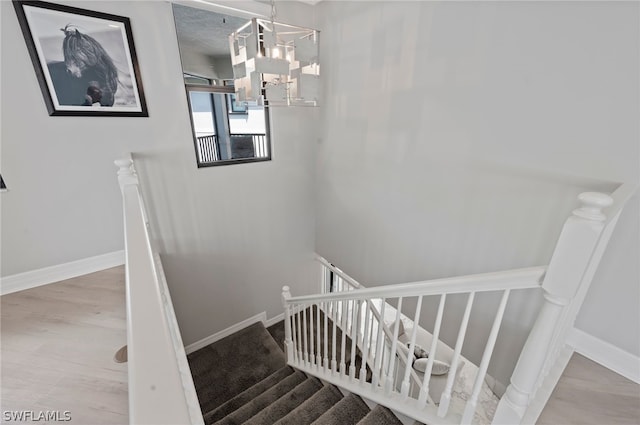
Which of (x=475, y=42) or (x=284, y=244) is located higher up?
(x=475, y=42)

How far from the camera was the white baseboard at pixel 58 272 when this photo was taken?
196 cm

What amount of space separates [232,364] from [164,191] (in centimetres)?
226

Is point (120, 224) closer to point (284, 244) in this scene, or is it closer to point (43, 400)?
point (43, 400)

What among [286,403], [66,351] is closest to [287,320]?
[286,403]

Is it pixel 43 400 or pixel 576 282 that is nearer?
pixel 576 282

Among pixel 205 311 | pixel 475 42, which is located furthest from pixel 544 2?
pixel 205 311

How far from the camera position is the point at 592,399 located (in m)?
1.21

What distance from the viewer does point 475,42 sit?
5.69ft

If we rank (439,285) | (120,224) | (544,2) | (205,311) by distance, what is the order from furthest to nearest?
(205,311), (120,224), (544,2), (439,285)

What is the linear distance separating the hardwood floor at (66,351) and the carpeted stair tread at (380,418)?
135cm

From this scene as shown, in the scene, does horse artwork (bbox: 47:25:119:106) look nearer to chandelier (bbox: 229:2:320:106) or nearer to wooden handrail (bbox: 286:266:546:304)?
chandelier (bbox: 229:2:320:106)

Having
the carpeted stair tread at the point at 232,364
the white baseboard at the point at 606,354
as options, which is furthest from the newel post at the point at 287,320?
the white baseboard at the point at 606,354

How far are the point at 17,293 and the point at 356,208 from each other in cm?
296

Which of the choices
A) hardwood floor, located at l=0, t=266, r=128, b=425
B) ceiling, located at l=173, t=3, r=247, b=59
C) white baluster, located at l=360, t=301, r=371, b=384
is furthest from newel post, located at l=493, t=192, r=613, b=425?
ceiling, located at l=173, t=3, r=247, b=59
